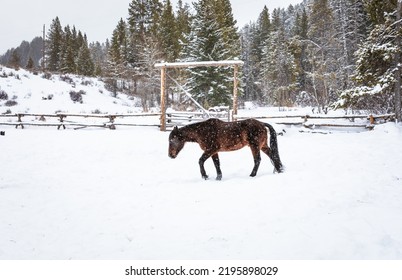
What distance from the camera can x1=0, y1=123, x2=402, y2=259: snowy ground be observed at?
3.16 m

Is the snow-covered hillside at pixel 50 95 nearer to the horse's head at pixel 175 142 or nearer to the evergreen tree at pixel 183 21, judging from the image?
the evergreen tree at pixel 183 21

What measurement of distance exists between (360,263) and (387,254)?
13.6 inches

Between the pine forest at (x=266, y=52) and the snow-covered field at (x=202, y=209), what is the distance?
213 inches

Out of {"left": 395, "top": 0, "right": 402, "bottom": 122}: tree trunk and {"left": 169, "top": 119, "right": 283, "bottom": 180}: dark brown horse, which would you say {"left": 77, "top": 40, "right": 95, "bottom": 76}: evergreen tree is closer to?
{"left": 395, "top": 0, "right": 402, "bottom": 122}: tree trunk

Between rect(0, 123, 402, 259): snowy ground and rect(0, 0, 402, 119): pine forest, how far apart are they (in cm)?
543

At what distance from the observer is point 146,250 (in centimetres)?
321

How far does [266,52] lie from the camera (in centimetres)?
4228

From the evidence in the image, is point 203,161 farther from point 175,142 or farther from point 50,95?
point 50,95

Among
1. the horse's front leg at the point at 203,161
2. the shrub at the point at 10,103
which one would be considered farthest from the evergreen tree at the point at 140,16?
the horse's front leg at the point at 203,161

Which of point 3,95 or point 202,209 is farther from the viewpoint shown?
point 3,95

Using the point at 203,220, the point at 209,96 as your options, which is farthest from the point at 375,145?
the point at 209,96

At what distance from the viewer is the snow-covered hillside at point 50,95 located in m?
25.1

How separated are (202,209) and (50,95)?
93.8ft

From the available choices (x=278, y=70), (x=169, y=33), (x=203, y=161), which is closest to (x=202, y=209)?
(x=203, y=161)
